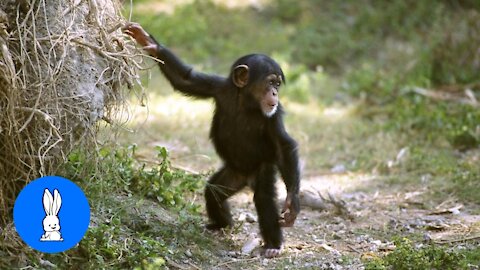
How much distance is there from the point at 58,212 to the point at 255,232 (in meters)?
2.26

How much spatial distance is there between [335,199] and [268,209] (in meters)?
1.05

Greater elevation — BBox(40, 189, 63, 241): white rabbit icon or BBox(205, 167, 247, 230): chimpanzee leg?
BBox(40, 189, 63, 241): white rabbit icon

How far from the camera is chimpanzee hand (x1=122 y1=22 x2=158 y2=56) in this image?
527cm

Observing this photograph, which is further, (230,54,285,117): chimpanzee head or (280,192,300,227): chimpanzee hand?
(230,54,285,117): chimpanzee head

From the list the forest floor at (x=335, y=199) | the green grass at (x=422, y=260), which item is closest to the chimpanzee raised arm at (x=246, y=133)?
the forest floor at (x=335, y=199)

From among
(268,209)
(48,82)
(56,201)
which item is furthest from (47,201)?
(268,209)

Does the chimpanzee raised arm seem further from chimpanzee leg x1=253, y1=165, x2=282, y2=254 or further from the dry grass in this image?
the dry grass

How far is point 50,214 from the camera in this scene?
380 centimetres

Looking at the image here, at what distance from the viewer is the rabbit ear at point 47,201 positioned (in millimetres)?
3811

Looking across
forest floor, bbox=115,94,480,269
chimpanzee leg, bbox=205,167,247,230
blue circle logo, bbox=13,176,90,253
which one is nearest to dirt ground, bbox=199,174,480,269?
forest floor, bbox=115,94,480,269

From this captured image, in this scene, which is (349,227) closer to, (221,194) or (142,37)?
(221,194)

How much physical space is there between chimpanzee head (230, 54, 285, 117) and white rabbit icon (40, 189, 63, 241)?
1.98 meters

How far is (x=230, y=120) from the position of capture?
18.4 ft

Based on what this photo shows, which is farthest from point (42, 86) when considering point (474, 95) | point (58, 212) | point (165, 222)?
point (474, 95)
